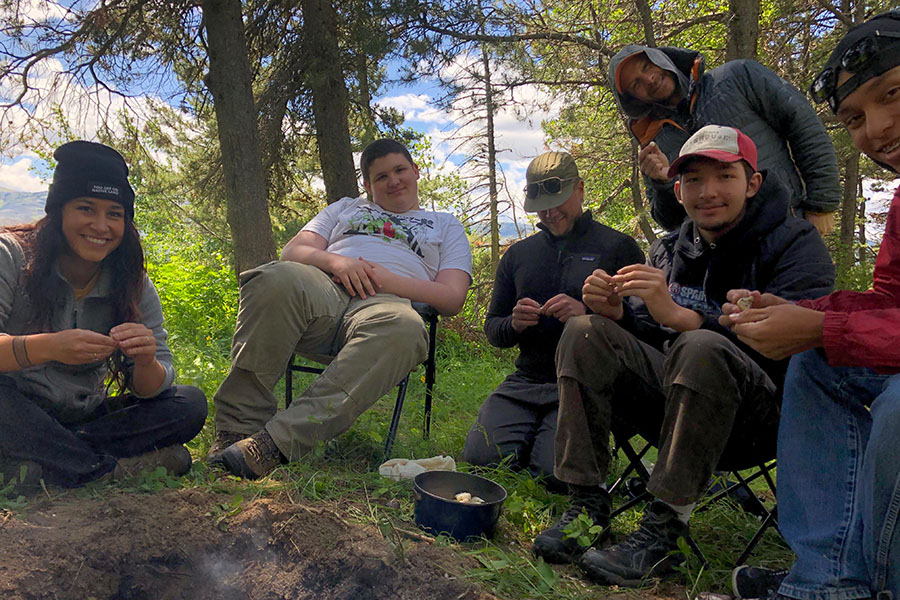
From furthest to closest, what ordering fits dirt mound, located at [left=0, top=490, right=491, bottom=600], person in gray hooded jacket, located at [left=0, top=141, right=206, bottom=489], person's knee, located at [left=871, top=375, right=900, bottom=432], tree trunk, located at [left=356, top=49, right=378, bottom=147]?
tree trunk, located at [left=356, top=49, right=378, bottom=147] → person in gray hooded jacket, located at [left=0, top=141, right=206, bottom=489] → dirt mound, located at [left=0, top=490, right=491, bottom=600] → person's knee, located at [left=871, top=375, right=900, bottom=432]

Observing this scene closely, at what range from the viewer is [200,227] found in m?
11.4

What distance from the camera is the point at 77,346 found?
197 cm

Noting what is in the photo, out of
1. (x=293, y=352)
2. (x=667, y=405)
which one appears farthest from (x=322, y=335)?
(x=667, y=405)

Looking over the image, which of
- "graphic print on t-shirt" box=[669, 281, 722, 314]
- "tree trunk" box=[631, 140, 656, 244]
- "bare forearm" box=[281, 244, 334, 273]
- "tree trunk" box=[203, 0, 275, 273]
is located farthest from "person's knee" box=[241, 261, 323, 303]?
"tree trunk" box=[631, 140, 656, 244]

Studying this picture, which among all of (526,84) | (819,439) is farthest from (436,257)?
(526,84)

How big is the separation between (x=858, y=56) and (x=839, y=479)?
969 mm

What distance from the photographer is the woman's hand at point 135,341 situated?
205cm

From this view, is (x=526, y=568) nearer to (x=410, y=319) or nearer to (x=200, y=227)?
(x=410, y=319)

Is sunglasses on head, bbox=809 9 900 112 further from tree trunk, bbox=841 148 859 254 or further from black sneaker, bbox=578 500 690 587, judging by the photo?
tree trunk, bbox=841 148 859 254

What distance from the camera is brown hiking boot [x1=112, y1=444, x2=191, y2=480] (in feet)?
7.44

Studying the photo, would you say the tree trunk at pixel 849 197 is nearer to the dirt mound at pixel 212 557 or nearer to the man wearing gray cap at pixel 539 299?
the man wearing gray cap at pixel 539 299

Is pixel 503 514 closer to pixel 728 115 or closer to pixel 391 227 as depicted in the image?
pixel 391 227

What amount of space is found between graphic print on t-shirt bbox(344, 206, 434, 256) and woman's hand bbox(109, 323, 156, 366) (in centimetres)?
122

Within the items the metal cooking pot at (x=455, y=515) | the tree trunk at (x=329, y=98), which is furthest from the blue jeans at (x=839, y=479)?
the tree trunk at (x=329, y=98)
